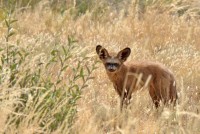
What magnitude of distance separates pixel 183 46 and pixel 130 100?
327 centimetres

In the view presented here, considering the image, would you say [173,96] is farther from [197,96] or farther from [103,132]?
[103,132]

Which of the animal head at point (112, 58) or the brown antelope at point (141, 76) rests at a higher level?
the animal head at point (112, 58)

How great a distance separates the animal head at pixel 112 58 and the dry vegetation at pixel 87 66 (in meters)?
0.22

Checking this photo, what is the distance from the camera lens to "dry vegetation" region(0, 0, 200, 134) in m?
5.30

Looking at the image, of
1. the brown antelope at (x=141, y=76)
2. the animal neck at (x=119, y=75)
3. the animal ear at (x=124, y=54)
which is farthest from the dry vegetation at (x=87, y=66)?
the animal ear at (x=124, y=54)

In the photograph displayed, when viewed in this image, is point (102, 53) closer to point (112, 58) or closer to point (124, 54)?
point (112, 58)

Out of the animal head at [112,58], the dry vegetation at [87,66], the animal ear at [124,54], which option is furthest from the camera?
the animal ear at [124,54]

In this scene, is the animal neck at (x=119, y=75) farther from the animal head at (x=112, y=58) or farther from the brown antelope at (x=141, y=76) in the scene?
the animal head at (x=112, y=58)

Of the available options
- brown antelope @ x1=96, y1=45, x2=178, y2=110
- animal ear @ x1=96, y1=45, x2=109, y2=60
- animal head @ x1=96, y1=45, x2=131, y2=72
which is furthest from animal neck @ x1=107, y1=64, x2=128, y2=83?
animal ear @ x1=96, y1=45, x2=109, y2=60

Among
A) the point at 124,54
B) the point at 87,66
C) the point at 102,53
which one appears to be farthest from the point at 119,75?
the point at 87,66

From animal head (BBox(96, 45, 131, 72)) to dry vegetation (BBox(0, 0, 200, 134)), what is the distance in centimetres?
22

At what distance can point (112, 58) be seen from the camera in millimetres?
7160

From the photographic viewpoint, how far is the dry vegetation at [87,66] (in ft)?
17.4

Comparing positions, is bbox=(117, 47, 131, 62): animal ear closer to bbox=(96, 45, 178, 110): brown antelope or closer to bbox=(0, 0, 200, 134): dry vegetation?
bbox=(96, 45, 178, 110): brown antelope
